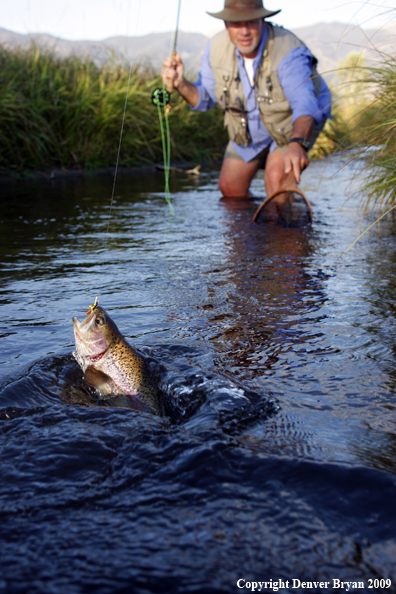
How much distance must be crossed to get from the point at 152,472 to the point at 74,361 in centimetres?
99

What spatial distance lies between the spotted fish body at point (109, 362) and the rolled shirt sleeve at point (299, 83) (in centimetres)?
403

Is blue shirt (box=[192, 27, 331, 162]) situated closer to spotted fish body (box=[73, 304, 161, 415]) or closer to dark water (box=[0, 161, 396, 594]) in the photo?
dark water (box=[0, 161, 396, 594])

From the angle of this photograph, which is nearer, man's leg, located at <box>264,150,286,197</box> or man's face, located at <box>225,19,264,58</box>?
man's face, located at <box>225,19,264,58</box>

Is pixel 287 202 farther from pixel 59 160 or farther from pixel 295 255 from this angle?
pixel 59 160

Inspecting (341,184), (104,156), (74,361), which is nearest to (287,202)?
(341,184)

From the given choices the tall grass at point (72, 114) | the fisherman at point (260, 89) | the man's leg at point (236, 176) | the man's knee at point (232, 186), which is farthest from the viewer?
the tall grass at point (72, 114)

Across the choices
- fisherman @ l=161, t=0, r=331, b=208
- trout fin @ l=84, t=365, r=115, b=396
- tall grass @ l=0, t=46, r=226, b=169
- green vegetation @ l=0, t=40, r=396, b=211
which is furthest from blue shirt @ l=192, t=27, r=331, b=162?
trout fin @ l=84, t=365, r=115, b=396

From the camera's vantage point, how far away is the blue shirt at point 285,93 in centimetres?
555

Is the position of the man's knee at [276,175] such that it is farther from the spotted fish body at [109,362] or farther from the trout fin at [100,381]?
the trout fin at [100,381]

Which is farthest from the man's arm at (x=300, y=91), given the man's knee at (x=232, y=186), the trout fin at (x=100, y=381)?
the trout fin at (x=100, y=381)

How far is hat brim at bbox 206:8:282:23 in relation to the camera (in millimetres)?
5379

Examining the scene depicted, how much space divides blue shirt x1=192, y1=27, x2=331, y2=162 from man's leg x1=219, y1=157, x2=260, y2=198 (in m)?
0.20

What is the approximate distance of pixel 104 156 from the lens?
10.4 meters

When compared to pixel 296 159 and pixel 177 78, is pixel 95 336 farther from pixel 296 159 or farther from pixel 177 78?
pixel 177 78
